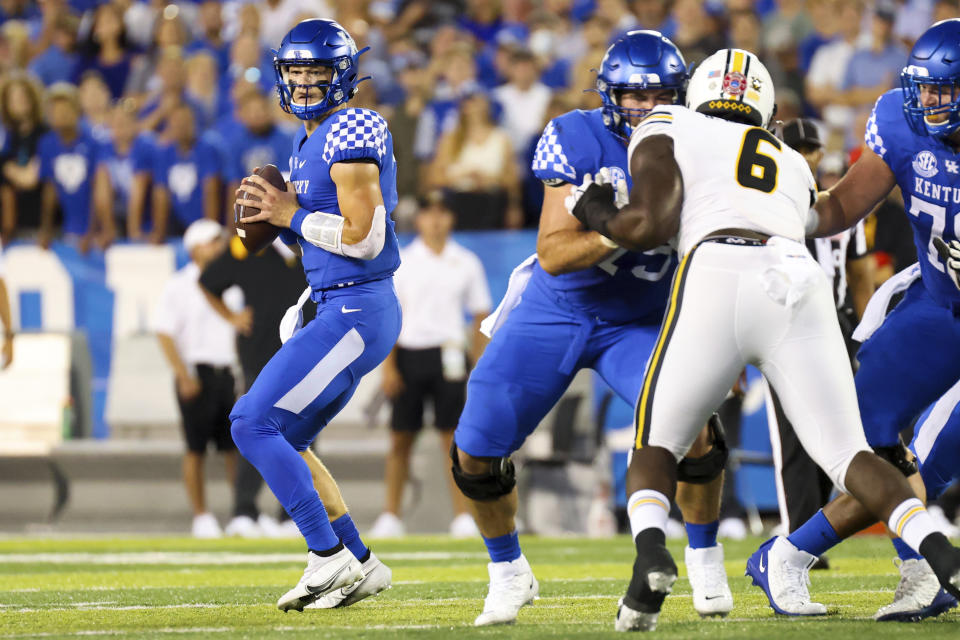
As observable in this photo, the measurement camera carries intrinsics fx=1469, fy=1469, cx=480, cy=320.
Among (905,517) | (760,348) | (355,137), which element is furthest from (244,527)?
(905,517)

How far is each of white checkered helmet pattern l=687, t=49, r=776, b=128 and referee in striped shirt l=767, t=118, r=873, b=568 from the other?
81.1 inches

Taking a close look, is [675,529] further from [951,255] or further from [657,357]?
[657,357]

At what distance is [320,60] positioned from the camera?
17.1 feet

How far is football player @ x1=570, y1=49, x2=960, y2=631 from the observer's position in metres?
3.81

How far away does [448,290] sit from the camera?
394 inches

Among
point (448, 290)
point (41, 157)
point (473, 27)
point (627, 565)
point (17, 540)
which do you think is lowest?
point (17, 540)

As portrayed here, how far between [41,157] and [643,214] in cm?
901

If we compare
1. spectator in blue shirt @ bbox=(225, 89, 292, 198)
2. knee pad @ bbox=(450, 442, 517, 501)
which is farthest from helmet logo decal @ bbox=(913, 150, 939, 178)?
spectator in blue shirt @ bbox=(225, 89, 292, 198)

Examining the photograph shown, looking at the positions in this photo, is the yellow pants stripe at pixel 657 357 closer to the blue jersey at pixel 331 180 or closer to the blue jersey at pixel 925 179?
the blue jersey at pixel 925 179

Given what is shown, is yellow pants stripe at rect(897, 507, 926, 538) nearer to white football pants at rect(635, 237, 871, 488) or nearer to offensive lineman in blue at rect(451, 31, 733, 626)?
white football pants at rect(635, 237, 871, 488)

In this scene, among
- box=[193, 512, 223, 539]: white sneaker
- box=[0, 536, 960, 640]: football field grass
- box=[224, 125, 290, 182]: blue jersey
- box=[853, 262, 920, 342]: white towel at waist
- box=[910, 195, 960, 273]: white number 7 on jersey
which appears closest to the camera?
box=[0, 536, 960, 640]: football field grass

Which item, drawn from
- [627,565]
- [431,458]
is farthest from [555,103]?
[627,565]

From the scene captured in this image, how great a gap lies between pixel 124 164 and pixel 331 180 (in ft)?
24.4

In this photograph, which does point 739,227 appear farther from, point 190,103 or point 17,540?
point 190,103
